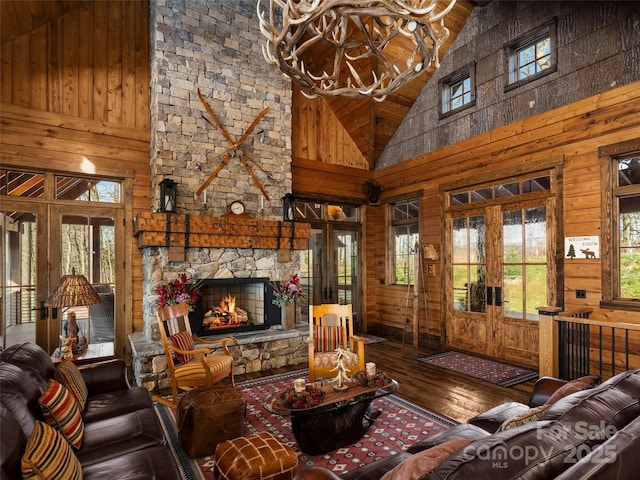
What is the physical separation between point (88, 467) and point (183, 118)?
13.9 ft

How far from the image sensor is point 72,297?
10.8 ft

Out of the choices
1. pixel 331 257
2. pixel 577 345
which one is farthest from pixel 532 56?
pixel 331 257

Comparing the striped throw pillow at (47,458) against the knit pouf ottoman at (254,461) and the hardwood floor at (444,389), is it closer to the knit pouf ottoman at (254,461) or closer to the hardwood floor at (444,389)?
the knit pouf ottoman at (254,461)

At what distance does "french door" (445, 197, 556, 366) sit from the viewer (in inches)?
187

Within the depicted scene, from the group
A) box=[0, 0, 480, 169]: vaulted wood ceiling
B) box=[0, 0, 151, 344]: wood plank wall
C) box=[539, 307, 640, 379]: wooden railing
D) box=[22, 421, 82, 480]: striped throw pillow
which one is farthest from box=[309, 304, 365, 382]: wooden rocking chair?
box=[0, 0, 480, 169]: vaulted wood ceiling

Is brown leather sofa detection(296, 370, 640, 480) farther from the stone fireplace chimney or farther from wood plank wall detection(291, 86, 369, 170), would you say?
wood plank wall detection(291, 86, 369, 170)

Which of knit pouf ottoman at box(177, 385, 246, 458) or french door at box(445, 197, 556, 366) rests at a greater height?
french door at box(445, 197, 556, 366)

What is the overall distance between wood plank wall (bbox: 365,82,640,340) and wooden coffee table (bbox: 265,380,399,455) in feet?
9.47

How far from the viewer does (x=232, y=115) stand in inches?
212

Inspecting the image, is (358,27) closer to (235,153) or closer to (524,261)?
(235,153)

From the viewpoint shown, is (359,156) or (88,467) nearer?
(88,467)

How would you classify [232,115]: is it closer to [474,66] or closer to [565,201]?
[474,66]

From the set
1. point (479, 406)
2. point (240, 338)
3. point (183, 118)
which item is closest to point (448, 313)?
point (479, 406)

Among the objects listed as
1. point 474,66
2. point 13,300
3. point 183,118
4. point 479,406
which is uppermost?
point 474,66
